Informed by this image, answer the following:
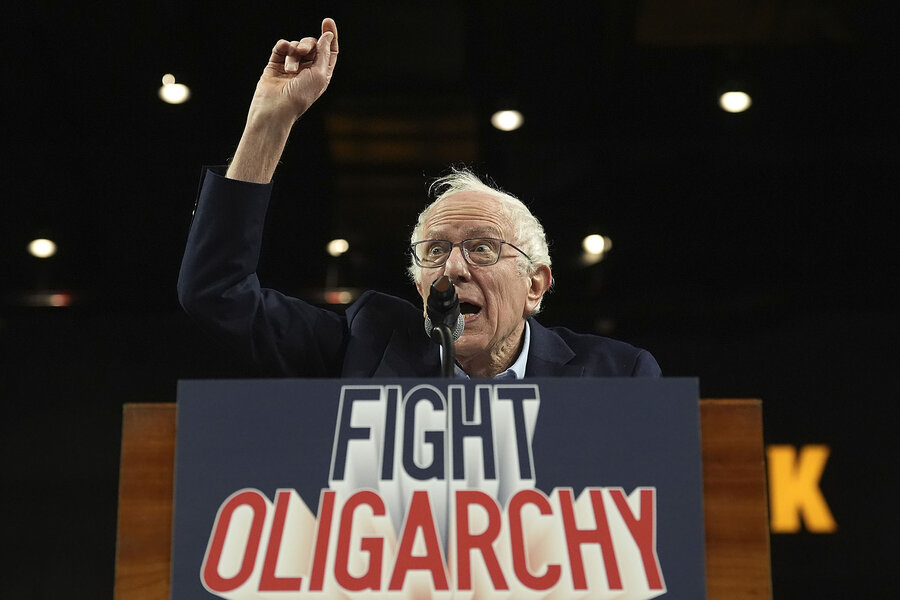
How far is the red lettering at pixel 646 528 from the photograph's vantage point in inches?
43.9

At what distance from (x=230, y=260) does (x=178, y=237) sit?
3.24 meters

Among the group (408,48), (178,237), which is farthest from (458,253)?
(178,237)

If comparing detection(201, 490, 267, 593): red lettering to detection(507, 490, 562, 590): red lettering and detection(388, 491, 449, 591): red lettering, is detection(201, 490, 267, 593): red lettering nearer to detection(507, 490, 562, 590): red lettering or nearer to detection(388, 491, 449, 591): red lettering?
detection(388, 491, 449, 591): red lettering

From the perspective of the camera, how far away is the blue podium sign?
111 cm

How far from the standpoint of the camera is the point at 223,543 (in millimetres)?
1126

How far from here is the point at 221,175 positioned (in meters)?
1.67

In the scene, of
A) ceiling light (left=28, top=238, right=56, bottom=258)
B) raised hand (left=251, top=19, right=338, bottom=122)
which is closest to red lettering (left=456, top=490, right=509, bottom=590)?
raised hand (left=251, top=19, right=338, bottom=122)

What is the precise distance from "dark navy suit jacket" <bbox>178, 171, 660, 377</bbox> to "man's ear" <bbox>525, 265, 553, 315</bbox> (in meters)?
0.12

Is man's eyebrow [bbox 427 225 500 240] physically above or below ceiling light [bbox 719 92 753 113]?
below

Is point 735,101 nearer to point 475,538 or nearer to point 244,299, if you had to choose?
point 244,299

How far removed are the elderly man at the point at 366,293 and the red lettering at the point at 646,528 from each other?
2.41 feet

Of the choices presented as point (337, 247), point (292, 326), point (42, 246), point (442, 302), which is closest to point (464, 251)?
point (292, 326)

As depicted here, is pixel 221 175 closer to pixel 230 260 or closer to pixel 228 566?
pixel 230 260

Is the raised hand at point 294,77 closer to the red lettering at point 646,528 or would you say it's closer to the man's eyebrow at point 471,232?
the man's eyebrow at point 471,232
